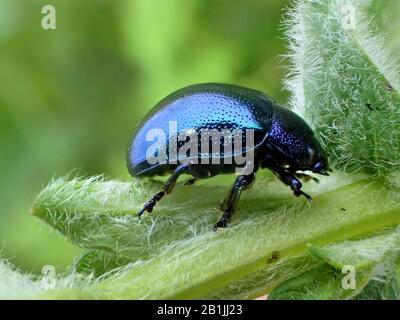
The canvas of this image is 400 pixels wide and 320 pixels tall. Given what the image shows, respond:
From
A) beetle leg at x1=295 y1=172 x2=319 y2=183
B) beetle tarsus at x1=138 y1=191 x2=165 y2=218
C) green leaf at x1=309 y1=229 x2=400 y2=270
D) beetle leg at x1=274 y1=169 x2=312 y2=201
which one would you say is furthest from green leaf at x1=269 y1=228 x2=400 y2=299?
beetle tarsus at x1=138 y1=191 x2=165 y2=218

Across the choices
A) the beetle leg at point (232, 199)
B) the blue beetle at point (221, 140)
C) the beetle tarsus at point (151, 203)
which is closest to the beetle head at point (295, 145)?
the blue beetle at point (221, 140)

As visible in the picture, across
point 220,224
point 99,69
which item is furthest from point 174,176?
point 99,69

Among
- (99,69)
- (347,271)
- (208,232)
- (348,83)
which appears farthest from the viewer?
(99,69)

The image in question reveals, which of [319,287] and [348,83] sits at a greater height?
[348,83]

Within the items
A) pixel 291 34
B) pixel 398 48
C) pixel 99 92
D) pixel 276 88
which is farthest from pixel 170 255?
pixel 99 92

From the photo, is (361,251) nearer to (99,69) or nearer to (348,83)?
(348,83)

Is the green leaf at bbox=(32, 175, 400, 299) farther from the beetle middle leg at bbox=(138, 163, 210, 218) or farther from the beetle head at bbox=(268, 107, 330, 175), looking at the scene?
Answer: the beetle head at bbox=(268, 107, 330, 175)
